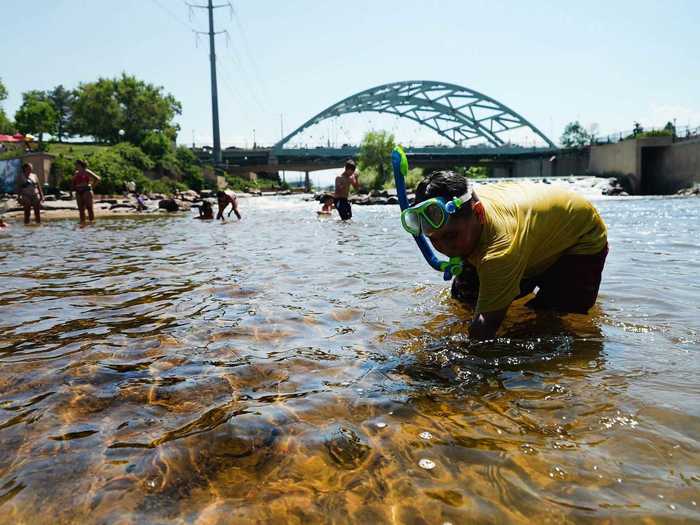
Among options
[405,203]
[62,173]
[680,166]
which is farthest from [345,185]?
[680,166]

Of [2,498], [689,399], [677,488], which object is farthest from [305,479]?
[689,399]

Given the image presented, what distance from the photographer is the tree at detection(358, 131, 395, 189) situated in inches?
2564

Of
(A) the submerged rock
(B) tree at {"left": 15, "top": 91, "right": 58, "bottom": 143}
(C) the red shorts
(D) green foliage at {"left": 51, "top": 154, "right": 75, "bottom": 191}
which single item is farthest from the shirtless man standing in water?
(B) tree at {"left": 15, "top": 91, "right": 58, "bottom": 143}

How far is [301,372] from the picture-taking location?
3166 mm

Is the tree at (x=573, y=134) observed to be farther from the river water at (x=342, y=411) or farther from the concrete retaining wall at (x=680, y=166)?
the river water at (x=342, y=411)

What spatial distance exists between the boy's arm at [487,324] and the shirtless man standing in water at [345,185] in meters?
13.4

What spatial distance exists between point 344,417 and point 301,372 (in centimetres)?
68

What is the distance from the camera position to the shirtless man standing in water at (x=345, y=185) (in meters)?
17.0

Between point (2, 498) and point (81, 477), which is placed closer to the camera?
point (2, 498)

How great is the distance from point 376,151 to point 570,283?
2517 inches

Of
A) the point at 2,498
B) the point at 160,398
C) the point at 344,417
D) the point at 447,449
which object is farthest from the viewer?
the point at 160,398

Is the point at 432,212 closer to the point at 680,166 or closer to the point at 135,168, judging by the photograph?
the point at 680,166

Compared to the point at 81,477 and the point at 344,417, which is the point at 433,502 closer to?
the point at 344,417

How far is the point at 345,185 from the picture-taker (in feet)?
56.9
